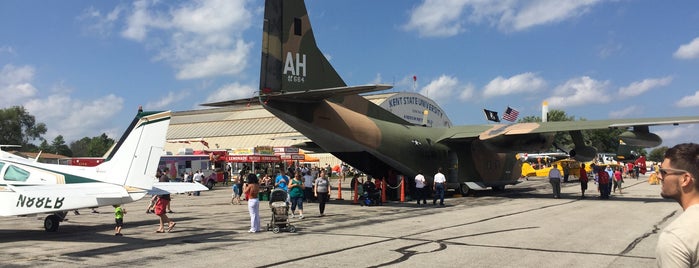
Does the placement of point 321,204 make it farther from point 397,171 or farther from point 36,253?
point 36,253

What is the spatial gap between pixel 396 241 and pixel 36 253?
7422 millimetres

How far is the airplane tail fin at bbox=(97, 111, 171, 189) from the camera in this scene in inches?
527

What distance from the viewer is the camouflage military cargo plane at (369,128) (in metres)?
18.5

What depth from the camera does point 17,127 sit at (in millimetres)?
83938

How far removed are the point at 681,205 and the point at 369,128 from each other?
18435 millimetres

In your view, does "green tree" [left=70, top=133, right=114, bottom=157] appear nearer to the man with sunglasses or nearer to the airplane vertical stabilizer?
the airplane vertical stabilizer

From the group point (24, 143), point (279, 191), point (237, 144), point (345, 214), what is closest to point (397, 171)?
point (345, 214)

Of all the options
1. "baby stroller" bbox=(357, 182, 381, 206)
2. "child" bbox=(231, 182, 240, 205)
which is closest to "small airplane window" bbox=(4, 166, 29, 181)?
"child" bbox=(231, 182, 240, 205)

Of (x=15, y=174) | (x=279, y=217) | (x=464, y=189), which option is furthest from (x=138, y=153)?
(x=464, y=189)

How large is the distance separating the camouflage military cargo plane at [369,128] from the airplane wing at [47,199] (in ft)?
23.1

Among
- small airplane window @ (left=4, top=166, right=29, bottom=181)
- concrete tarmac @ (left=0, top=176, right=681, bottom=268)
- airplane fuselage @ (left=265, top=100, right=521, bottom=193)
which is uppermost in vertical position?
airplane fuselage @ (left=265, top=100, right=521, bottom=193)

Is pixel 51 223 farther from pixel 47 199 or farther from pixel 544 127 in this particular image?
pixel 544 127

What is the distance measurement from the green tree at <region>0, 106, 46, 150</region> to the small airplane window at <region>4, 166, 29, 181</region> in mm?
80286

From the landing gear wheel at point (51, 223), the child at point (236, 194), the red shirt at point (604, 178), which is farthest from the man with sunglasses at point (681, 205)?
the red shirt at point (604, 178)
